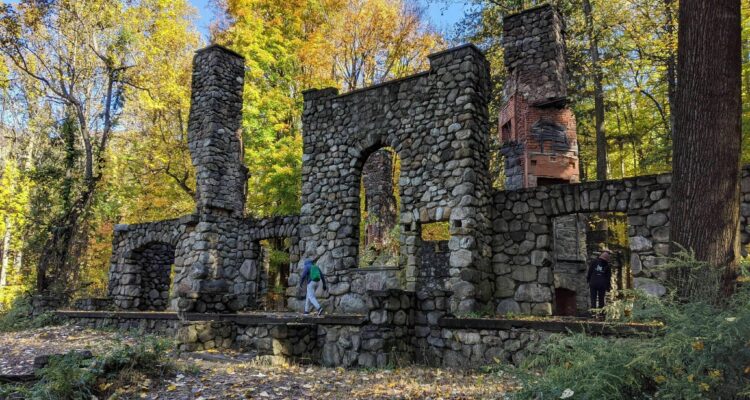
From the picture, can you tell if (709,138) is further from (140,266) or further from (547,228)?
(140,266)

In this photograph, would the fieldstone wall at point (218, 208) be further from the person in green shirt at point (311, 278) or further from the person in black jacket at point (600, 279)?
the person in black jacket at point (600, 279)

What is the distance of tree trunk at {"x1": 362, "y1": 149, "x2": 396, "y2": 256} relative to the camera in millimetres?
18203

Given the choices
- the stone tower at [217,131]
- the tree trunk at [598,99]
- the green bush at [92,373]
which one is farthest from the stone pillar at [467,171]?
the stone tower at [217,131]

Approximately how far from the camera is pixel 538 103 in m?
14.9

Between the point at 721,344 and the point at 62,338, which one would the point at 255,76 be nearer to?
the point at 62,338

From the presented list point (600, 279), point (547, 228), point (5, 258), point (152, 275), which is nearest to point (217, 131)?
point (152, 275)

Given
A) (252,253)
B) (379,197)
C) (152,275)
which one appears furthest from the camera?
(379,197)

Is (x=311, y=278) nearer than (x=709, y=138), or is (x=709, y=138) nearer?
(x=709, y=138)

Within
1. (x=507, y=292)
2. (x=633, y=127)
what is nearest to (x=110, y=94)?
(x=507, y=292)

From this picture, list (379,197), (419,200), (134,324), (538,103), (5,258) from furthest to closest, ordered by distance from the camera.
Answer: (5,258) < (379,197) < (538,103) < (134,324) < (419,200)

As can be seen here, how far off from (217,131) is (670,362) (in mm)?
13904

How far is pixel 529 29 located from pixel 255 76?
379 inches

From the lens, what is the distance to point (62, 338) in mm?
12297

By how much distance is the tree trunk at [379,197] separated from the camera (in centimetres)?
1820
